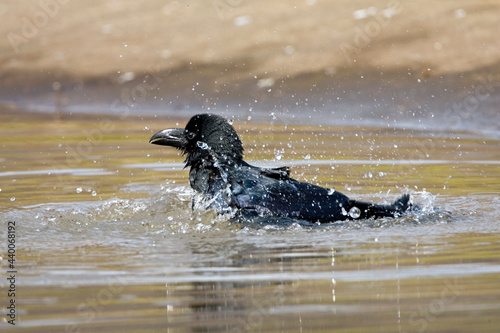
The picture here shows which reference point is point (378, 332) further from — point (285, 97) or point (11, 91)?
point (11, 91)

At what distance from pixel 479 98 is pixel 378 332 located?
9227 mm

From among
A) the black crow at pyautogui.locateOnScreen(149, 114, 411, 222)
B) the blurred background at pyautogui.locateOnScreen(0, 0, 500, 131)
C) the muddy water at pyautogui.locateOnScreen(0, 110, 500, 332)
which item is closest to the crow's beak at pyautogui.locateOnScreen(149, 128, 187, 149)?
the black crow at pyautogui.locateOnScreen(149, 114, 411, 222)

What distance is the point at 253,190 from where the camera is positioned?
7020 mm

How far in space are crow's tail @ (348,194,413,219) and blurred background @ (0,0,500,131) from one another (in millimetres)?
5396

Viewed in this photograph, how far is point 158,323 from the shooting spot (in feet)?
15.0

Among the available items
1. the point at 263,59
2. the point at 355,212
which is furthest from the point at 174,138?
the point at 263,59

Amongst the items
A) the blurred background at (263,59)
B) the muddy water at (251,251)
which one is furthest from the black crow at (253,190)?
the blurred background at (263,59)

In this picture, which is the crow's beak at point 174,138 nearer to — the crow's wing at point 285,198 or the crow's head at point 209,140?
the crow's head at point 209,140

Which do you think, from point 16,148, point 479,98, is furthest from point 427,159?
point 16,148

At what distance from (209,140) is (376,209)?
4.88ft

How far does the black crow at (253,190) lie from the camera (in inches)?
273

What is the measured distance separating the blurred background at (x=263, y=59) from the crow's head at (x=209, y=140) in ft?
18.4

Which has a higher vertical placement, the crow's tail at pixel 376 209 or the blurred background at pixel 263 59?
the blurred background at pixel 263 59

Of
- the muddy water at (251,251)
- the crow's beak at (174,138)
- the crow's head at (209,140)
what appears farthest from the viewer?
the crow's beak at (174,138)
